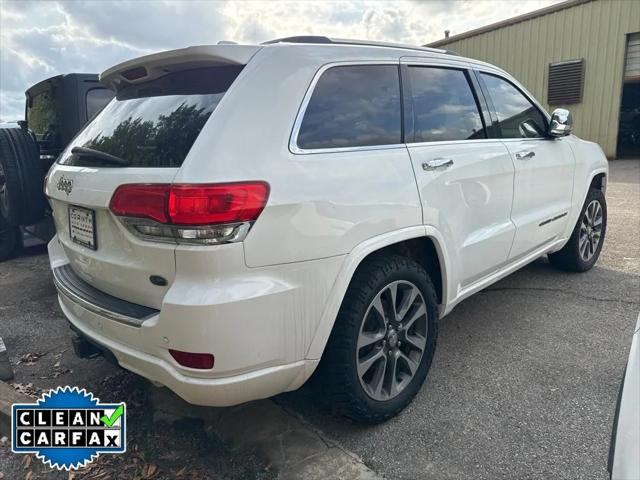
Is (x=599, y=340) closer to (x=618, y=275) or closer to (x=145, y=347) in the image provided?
(x=618, y=275)

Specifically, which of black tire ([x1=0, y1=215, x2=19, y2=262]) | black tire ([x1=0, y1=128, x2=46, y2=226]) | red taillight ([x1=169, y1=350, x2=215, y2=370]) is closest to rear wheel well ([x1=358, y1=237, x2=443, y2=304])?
red taillight ([x1=169, y1=350, x2=215, y2=370])

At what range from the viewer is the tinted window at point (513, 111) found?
3.47 m

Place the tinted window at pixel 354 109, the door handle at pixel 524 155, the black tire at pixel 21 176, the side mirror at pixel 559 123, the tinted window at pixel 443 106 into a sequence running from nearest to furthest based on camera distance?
1. the tinted window at pixel 354 109
2. the tinted window at pixel 443 106
3. the door handle at pixel 524 155
4. the side mirror at pixel 559 123
5. the black tire at pixel 21 176

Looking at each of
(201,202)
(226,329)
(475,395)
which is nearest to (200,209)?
(201,202)

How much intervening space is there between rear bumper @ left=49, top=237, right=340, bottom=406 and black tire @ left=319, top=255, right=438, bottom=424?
0.52 ft

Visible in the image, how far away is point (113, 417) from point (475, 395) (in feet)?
6.32

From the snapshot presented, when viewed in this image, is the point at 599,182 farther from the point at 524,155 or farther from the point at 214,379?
the point at 214,379

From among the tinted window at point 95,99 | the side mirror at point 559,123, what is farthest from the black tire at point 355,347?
the tinted window at point 95,99

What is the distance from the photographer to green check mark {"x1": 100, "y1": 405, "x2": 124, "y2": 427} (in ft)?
7.97

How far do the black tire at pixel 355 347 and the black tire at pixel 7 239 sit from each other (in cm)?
473

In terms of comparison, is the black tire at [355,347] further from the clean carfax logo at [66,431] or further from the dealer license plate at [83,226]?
the dealer license plate at [83,226]

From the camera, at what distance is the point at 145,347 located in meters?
2.05

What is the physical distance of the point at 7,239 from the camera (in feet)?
18.2

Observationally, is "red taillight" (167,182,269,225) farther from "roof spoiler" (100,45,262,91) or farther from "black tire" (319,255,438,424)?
"black tire" (319,255,438,424)
